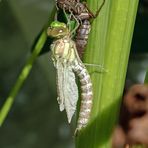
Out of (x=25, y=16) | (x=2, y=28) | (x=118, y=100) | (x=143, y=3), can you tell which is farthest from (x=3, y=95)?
(x=118, y=100)

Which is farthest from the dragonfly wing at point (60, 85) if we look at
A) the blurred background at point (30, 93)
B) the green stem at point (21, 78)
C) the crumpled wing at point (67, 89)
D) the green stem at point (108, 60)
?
the blurred background at point (30, 93)

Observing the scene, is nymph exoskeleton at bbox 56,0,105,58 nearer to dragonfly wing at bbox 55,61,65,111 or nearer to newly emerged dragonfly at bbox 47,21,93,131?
newly emerged dragonfly at bbox 47,21,93,131

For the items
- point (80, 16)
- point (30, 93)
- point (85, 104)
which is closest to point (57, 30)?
point (80, 16)

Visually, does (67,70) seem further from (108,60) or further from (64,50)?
(108,60)

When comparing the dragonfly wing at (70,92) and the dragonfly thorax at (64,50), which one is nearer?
the dragonfly wing at (70,92)

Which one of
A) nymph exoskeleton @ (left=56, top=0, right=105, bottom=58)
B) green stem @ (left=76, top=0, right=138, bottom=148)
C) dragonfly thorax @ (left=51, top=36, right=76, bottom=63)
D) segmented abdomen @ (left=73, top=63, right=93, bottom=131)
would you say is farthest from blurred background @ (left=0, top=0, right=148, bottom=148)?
green stem @ (left=76, top=0, right=138, bottom=148)

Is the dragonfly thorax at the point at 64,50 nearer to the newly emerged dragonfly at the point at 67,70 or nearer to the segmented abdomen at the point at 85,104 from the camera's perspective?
the newly emerged dragonfly at the point at 67,70

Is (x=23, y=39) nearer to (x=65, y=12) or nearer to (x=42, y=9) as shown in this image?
(x=42, y=9)
